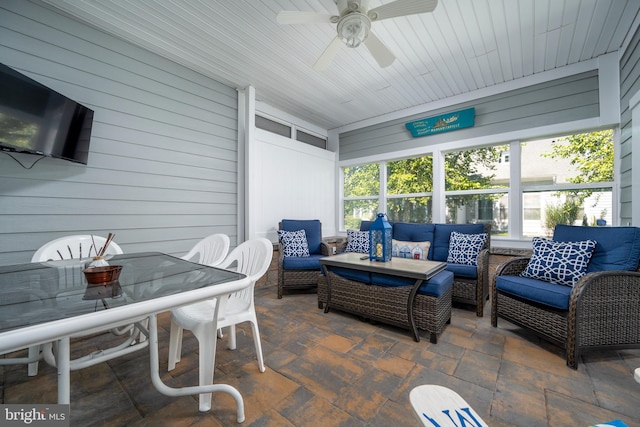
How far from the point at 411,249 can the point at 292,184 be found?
2.25 m

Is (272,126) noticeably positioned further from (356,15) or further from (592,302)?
(592,302)

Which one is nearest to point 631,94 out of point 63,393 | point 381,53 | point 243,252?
point 381,53

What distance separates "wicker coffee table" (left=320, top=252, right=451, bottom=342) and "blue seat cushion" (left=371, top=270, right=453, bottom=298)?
0.16 ft

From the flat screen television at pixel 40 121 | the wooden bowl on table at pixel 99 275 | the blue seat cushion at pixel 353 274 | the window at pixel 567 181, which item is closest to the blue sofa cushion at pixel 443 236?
the window at pixel 567 181

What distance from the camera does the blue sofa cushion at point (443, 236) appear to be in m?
3.27

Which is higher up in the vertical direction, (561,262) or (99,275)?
(99,275)

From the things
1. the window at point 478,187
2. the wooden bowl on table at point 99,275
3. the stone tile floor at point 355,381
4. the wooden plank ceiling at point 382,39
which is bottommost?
the stone tile floor at point 355,381

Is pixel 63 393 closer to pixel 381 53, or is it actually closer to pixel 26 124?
pixel 26 124

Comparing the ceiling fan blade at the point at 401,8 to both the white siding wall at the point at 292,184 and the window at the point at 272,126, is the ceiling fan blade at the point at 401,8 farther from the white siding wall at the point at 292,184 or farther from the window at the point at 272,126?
the window at the point at 272,126

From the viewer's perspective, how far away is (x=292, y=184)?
449cm

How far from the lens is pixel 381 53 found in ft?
7.39

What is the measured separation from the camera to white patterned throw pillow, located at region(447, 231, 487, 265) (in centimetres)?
303

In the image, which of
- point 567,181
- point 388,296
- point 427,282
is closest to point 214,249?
point 388,296
